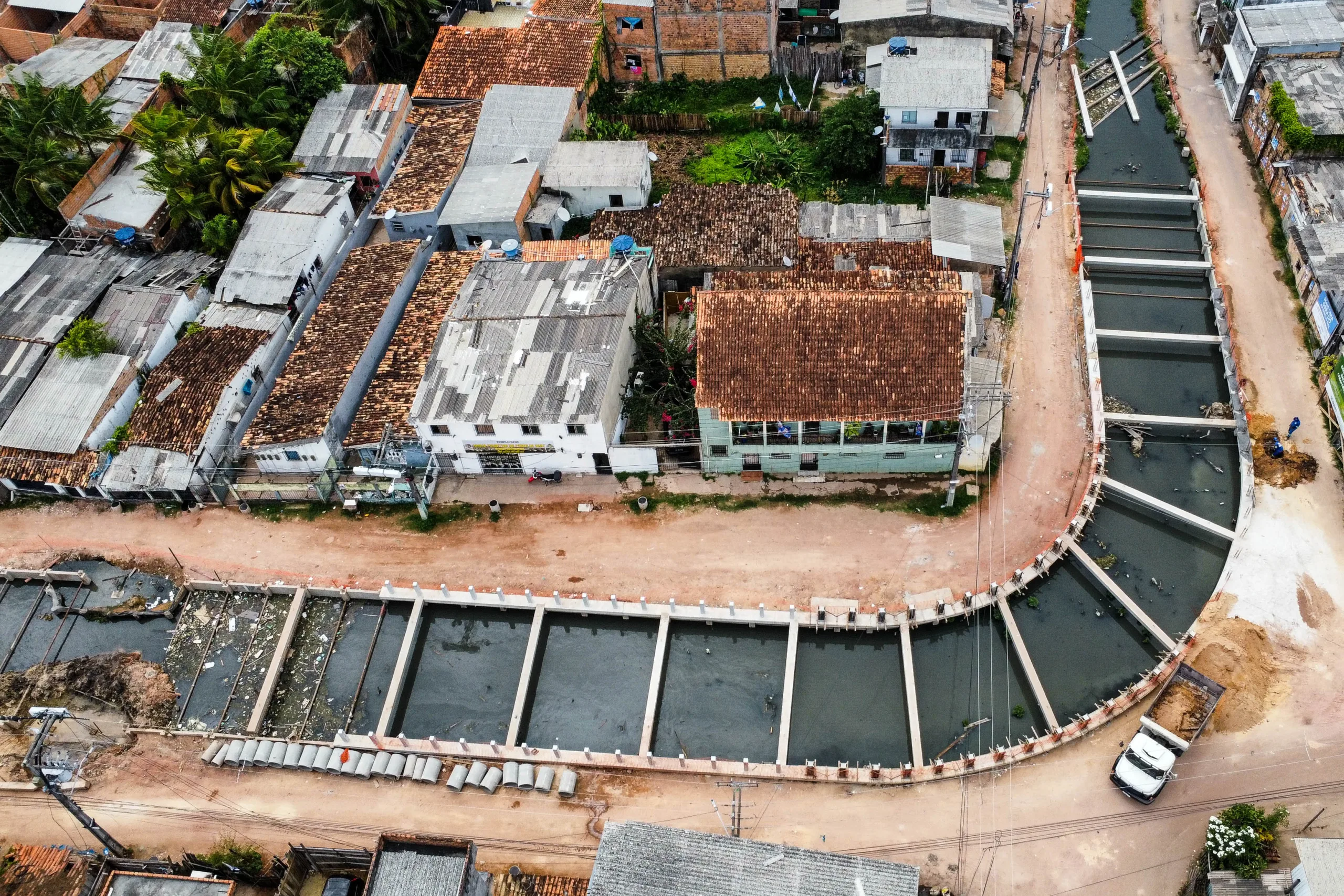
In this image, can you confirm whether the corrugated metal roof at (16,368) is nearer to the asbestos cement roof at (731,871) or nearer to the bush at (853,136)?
the asbestos cement roof at (731,871)

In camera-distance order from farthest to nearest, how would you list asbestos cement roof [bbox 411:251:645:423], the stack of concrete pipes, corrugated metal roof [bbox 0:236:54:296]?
corrugated metal roof [bbox 0:236:54:296] < asbestos cement roof [bbox 411:251:645:423] < the stack of concrete pipes

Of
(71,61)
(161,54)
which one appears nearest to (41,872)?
(161,54)

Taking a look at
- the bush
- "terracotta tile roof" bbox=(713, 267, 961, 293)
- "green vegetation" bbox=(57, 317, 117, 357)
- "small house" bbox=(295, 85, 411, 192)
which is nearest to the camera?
"terracotta tile roof" bbox=(713, 267, 961, 293)

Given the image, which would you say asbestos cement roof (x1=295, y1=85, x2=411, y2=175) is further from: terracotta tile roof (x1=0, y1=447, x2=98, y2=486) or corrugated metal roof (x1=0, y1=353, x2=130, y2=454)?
terracotta tile roof (x1=0, y1=447, x2=98, y2=486)

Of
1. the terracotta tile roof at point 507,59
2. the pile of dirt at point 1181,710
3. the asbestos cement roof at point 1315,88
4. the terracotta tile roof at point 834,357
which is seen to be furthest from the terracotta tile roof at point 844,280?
the asbestos cement roof at point 1315,88

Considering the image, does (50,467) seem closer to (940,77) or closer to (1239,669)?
(940,77)

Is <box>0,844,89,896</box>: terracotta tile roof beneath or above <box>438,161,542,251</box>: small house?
beneath

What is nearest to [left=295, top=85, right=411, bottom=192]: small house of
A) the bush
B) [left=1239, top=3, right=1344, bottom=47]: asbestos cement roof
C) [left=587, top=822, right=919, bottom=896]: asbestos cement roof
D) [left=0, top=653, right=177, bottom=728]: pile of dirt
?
the bush

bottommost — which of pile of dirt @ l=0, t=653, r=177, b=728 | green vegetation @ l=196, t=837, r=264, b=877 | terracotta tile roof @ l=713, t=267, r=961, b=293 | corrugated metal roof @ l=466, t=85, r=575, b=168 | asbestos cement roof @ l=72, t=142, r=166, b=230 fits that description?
green vegetation @ l=196, t=837, r=264, b=877

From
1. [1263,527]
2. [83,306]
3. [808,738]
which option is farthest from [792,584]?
[83,306]
